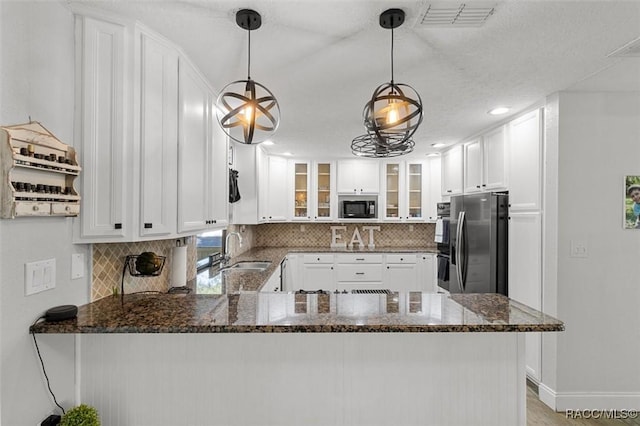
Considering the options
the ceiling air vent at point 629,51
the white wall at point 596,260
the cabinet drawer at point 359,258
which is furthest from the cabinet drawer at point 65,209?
the cabinet drawer at point 359,258

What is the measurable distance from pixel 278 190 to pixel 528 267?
11.4 feet

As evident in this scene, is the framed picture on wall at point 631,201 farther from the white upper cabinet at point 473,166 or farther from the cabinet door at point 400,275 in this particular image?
the cabinet door at point 400,275

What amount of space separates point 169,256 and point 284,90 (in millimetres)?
1514

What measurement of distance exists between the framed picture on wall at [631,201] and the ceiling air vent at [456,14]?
6.44 feet

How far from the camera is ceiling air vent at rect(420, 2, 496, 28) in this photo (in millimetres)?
1409

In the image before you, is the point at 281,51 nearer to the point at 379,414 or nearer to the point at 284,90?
the point at 284,90

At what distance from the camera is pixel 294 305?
155 centimetres

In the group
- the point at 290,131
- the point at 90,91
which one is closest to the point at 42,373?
the point at 90,91

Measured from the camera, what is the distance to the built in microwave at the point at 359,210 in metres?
4.96

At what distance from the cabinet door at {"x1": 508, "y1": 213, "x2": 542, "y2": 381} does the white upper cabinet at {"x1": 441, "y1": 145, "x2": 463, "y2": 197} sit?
1273mm

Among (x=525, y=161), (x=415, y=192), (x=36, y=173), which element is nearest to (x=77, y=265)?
(x=36, y=173)

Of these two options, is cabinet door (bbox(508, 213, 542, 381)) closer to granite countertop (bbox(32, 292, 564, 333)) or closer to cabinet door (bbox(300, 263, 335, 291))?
granite countertop (bbox(32, 292, 564, 333))

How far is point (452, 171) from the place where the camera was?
4.36 m

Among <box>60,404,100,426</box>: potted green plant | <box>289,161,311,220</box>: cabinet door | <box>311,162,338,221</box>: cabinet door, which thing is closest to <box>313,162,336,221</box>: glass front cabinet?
<box>311,162,338,221</box>: cabinet door
